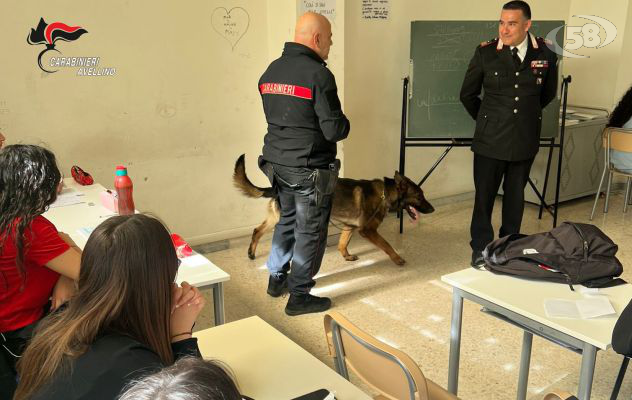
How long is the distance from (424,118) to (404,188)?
817 millimetres

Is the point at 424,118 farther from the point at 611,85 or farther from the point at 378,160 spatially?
the point at 611,85

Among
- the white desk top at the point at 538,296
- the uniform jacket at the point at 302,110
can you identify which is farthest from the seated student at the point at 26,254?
the uniform jacket at the point at 302,110

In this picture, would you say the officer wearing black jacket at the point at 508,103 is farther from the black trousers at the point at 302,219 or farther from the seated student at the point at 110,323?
the seated student at the point at 110,323

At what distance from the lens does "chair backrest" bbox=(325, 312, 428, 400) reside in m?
1.51

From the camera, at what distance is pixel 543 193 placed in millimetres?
5215

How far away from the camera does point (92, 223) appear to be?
2.72 metres

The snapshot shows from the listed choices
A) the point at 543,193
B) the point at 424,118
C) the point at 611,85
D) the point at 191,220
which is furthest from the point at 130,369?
the point at 611,85

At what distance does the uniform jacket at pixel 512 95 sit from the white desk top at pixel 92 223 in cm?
234

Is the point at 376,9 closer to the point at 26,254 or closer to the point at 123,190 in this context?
the point at 123,190

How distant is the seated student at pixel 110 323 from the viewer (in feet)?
3.88

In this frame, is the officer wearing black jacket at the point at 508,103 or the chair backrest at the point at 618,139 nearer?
the officer wearing black jacket at the point at 508,103

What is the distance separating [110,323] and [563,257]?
1718 millimetres

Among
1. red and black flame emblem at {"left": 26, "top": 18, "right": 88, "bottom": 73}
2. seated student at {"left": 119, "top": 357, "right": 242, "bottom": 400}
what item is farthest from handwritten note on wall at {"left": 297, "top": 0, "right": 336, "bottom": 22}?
seated student at {"left": 119, "top": 357, "right": 242, "bottom": 400}

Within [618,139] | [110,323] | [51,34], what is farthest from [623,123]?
[110,323]
